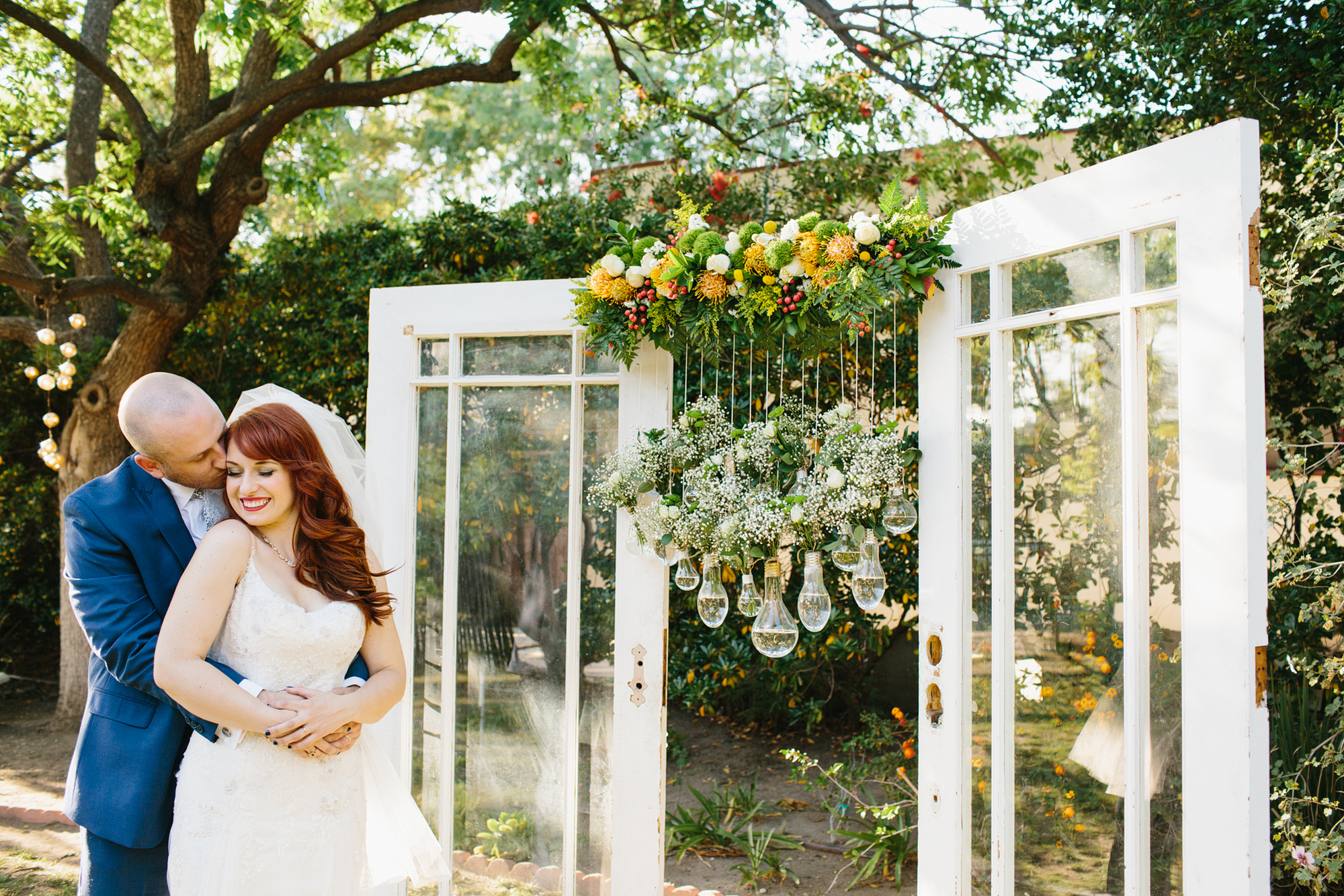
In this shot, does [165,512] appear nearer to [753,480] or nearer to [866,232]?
[753,480]

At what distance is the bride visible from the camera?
1.90 meters

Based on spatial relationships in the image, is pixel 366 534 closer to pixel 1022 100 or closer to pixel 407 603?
pixel 407 603

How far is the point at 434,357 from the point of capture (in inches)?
122

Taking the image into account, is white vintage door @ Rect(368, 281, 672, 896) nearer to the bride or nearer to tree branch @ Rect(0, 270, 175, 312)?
the bride

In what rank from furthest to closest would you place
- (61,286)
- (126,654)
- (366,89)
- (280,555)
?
1. (366,89)
2. (61,286)
3. (280,555)
4. (126,654)

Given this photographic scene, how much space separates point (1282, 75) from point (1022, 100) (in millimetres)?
1722

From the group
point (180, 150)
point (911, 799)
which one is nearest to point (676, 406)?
point (911, 799)

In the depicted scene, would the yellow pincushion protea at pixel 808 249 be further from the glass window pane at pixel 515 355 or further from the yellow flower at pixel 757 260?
the glass window pane at pixel 515 355

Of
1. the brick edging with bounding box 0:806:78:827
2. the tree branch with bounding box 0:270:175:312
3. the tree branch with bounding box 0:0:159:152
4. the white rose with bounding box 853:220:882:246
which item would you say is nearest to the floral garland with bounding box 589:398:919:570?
the white rose with bounding box 853:220:882:246

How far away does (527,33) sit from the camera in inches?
172

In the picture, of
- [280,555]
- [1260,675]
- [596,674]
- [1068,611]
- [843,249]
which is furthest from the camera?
[596,674]

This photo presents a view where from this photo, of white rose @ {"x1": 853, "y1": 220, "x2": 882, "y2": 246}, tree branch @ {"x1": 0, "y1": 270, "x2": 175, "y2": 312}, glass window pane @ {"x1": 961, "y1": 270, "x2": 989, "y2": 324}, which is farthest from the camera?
tree branch @ {"x1": 0, "y1": 270, "x2": 175, "y2": 312}

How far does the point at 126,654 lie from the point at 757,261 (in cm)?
186

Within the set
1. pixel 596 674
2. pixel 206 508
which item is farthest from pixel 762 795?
pixel 206 508
